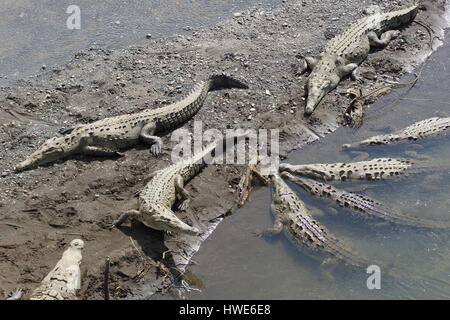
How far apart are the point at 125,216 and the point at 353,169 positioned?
331 centimetres

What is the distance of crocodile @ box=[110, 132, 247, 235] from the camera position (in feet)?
20.6

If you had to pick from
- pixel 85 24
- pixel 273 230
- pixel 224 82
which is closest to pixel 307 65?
pixel 224 82

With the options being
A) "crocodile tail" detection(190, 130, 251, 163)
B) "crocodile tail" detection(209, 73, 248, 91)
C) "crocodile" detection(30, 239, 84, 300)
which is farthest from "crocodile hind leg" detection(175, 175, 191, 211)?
"crocodile tail" detection(209, 73, 248, 91)

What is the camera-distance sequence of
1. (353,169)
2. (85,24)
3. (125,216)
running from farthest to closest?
1. (85,24)
2. (353,169)
3. (125,216)

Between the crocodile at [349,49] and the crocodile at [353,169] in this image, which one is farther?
the crocodile at [349,49]

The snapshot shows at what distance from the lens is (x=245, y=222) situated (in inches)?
272

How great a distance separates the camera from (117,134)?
7.82m

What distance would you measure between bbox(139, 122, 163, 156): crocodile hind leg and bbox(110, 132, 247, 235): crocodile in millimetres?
593

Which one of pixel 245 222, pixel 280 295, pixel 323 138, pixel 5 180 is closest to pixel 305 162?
pixel 323 138

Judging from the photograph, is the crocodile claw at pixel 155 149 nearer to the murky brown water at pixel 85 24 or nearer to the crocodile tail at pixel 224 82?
the crocodile tail at pixel 224 82

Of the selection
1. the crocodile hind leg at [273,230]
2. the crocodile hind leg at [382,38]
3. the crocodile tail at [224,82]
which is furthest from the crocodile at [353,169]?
the crocodile hind leg at [382,38]

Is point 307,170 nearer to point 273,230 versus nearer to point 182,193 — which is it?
point 273,230

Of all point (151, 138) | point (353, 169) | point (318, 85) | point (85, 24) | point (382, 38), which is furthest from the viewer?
point (85, 24)

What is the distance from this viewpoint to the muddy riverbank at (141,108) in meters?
6.29
